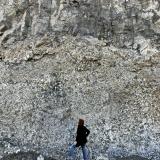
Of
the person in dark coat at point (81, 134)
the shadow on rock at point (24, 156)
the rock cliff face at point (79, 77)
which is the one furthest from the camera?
the rock cliff face at point (79, 77)

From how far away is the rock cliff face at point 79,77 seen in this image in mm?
17922

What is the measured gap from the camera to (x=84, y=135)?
49.8 ft

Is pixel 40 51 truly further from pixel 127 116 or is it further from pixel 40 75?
pixel 127 116

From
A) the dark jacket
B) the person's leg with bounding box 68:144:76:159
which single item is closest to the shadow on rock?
the person's leg with bounding box 68:144:76:159

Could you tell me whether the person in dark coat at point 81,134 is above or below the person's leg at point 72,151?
above

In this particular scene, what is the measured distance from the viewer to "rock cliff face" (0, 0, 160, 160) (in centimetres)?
1792

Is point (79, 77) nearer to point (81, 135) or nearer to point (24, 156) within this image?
point (24, 156)

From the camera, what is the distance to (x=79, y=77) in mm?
20375

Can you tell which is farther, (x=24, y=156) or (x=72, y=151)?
(x=24, y=156)

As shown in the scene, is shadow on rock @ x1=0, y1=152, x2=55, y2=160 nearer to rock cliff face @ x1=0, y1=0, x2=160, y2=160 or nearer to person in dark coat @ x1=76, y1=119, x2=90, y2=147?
rock cliff face @ x1=0, y1=0, x2=160, y2=160

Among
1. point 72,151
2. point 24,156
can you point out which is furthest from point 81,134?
point 24,156

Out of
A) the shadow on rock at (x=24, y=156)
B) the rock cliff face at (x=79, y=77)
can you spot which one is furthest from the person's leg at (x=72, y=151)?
the shadow on rock at (x=24, y=156)

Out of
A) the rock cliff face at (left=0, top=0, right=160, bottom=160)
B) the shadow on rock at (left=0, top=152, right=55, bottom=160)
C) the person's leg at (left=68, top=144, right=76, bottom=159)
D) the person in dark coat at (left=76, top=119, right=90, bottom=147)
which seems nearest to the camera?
the person in dark coat at (left=76, top=119, right=90, bottom=147)

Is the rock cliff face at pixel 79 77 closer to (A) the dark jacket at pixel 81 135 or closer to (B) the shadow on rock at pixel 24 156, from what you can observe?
(B) the shadow on rock at pixel 24 156
